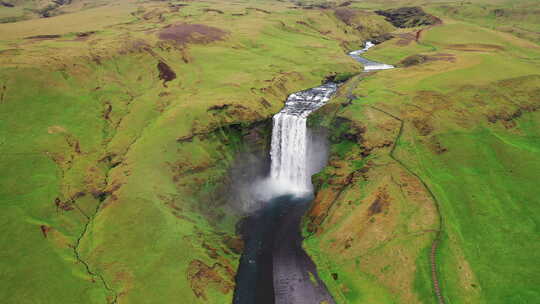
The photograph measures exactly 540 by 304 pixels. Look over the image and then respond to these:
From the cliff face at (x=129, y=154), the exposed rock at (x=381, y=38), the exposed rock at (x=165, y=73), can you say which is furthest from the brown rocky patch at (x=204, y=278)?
the exposed rock at (x=381, y=38)

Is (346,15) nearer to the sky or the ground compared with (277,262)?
nearer to the sky

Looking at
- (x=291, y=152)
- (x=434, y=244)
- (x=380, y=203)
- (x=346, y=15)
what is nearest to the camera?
(x=434, y=244)

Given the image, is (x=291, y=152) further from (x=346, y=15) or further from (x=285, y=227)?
(x=346, y=15)

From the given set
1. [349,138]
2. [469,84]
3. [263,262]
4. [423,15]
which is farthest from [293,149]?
[423,15]

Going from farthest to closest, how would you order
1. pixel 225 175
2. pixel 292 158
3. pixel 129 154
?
pixel 292 158 → pixel 225 175 → pixel 129 154

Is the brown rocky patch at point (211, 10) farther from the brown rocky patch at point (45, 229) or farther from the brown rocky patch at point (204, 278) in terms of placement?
the brown rocky patch at point (204, 278)

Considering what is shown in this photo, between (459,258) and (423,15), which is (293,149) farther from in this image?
(423,15)

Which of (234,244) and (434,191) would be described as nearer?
(434,191)

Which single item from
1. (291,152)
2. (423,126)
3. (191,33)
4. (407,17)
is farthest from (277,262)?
(407,17)
